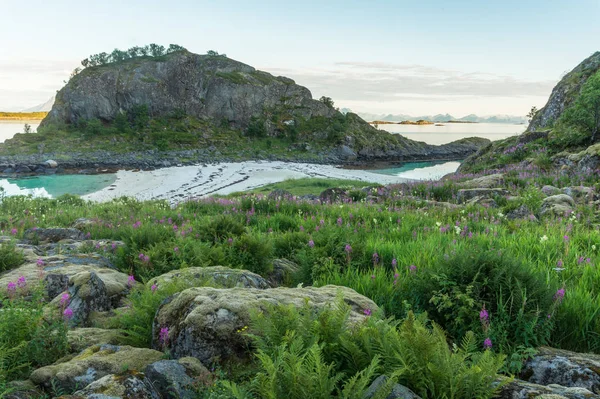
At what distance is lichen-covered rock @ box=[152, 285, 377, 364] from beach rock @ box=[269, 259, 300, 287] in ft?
8.42

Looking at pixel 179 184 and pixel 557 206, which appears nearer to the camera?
pixel 557 206

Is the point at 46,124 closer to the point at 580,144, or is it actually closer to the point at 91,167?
the point at 91,167

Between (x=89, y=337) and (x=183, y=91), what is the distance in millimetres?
144278

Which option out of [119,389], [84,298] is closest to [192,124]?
[84,298]

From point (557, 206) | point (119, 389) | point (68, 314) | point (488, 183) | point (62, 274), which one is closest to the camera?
point (119, 389)

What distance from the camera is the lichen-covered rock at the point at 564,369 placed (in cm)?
317

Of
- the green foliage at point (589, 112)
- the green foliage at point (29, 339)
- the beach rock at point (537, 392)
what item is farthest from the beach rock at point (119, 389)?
the green foliage at point (589, 112)

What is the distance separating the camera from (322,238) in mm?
7102

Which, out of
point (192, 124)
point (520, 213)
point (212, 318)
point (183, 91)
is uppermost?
point (183, 91)

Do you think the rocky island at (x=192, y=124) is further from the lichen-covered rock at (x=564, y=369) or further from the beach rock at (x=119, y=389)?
the lichen-covered rock at (x=564, y=369)

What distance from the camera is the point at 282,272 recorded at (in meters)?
6.96

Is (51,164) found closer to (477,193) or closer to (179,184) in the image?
(179,184)

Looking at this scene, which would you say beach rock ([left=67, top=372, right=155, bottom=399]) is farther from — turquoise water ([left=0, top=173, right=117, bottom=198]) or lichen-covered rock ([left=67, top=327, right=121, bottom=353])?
turquoise water ([left=0, top=173, right=117, bottom=198])

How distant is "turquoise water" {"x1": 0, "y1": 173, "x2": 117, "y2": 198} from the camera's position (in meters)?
46.8
